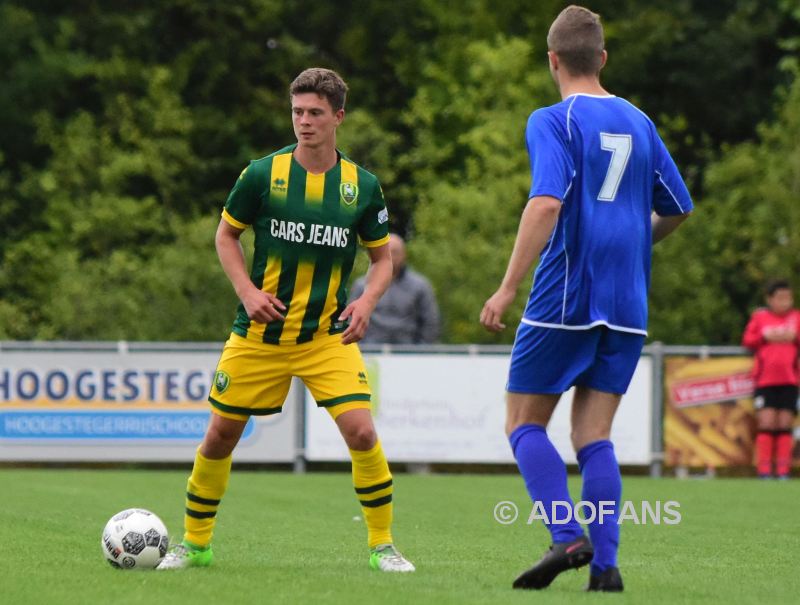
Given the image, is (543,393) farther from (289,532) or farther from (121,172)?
(121,172)

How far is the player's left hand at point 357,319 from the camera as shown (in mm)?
6824

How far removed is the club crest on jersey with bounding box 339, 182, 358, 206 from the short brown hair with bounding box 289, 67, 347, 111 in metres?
0.33

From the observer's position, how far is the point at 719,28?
3250 cm

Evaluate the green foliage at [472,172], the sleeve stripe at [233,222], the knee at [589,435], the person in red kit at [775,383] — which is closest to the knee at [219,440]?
the sleeve stripe at [233,222]

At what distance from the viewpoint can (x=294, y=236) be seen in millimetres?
6785

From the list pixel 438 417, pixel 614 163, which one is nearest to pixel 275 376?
pixel 614 163

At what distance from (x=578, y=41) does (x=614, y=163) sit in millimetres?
484

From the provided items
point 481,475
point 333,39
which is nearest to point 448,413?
point 481,475

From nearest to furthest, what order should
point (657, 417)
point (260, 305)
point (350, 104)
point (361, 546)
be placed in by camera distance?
point (260, 305)
point (361, 546)
point (657, 417)
point (350, 104)

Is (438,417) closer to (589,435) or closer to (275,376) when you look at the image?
(275,376)

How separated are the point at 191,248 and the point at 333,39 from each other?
13.9m

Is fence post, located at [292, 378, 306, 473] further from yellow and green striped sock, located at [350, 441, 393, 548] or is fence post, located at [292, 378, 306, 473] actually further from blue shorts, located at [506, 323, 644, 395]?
blue shorts, located at [506, 323, 644, 395]

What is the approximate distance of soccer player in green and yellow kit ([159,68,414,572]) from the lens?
6789mm

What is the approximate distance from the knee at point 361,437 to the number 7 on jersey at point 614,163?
5.01 ft
